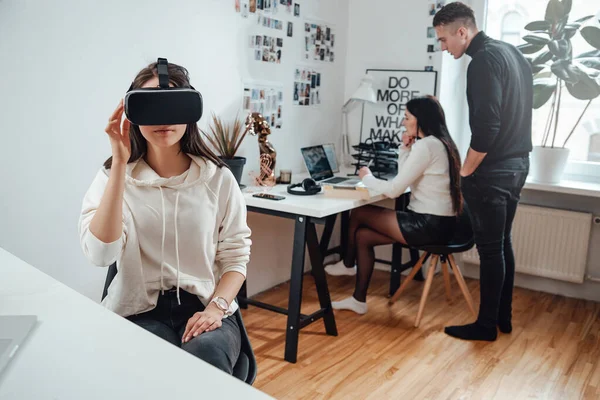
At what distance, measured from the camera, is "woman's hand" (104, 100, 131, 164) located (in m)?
1.24

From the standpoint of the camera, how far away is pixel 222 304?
1544mm

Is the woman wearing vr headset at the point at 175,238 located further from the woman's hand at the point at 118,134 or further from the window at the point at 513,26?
the window at the point at 513,26

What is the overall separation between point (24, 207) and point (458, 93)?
2628mm

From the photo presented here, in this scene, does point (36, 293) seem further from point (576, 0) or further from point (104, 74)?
point (576, 0)

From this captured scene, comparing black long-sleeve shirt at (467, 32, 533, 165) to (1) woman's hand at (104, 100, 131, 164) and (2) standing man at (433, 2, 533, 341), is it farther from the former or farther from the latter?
(1) woman's hand at (104, 100, 131, 164)

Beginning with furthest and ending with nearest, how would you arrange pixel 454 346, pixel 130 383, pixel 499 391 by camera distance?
pixel 454 346
pixel 499 391
pixel 130 383

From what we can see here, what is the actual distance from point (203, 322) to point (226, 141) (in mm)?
1522

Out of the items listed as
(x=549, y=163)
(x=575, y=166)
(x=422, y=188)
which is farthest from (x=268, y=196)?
(x=575, y=166)

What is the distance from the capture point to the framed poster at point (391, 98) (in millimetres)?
3635

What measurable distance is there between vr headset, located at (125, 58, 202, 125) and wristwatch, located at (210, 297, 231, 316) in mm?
595

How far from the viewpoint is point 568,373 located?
2.54 m

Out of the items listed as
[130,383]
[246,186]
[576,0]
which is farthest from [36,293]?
[576,0]

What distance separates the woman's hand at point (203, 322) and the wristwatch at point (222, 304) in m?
0.01

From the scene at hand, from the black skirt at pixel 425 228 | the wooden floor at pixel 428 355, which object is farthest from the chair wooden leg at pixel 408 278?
the black skirt at pixel 425 228
